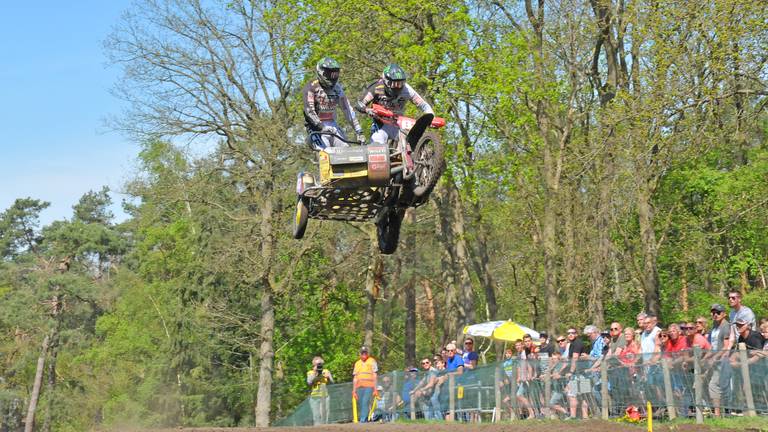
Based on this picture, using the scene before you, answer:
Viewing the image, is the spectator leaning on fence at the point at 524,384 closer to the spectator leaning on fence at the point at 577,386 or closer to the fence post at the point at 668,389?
the spectator leaning on fence at the point at 577,386

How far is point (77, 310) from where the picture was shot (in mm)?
64812

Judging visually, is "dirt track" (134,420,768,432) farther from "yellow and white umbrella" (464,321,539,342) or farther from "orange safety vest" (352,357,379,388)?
"yellow and white umbrella" (464,321,539,342)

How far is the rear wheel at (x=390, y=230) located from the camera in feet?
46.4

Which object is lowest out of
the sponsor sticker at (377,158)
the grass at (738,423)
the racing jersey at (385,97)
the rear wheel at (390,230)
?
the grass at (738,423)

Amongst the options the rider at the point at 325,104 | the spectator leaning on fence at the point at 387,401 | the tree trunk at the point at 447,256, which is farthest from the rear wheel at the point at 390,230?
the tree trunk at the point at 447,256

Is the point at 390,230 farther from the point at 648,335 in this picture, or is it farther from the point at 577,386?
the point at 648,335

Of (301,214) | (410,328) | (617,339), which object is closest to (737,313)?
(617,339)

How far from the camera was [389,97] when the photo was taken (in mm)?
13328

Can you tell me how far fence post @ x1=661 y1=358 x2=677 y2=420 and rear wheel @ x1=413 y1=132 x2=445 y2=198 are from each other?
13.5 feet

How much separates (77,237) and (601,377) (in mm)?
53761

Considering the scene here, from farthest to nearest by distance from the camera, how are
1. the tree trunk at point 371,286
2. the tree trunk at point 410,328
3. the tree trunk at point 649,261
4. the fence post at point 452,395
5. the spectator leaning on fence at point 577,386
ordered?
the tree trunk at point 410,328 < the tree trunk at point 371,286 < the tree trunk at point 649,261 < the fence post at point 452,395 < the spectator leaning on fence at point 577,386

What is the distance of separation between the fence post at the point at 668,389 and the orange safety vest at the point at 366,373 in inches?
289

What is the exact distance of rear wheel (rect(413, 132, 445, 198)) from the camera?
1280 cm

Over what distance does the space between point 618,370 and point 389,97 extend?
5.30 m
